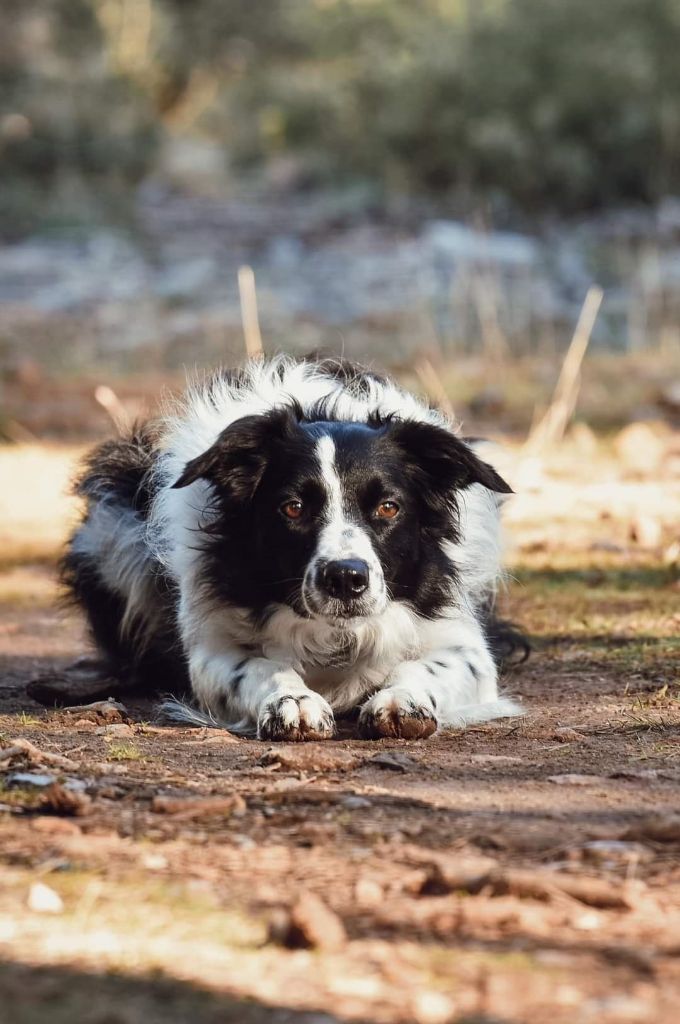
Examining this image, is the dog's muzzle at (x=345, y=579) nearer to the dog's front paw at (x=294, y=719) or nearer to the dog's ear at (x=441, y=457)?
Result: the dog's front paw at (x=294, y=719)

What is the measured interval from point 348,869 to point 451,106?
876 inches

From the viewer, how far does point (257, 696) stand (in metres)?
5.21

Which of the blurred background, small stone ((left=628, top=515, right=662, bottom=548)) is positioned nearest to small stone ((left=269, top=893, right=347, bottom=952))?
small stone ((left=628, top=515, right=662, bottom=548))

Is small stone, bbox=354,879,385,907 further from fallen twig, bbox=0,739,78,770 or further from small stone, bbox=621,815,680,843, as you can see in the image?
fallen twig, bbox=0,739,78,770

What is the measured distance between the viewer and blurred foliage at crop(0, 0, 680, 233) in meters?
22.8

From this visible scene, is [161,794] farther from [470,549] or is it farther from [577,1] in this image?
[577,1]

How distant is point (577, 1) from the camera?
80.1 feet

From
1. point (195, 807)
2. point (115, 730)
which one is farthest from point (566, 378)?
point (195, 807)

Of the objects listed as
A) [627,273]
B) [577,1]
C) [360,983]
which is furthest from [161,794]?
[577,1]

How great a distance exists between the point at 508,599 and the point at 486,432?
15.3 feet

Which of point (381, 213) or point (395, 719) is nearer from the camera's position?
point (395, 719)

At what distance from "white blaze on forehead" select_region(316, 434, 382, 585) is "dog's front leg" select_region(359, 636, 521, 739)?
43 cm

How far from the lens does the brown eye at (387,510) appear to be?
206 inches

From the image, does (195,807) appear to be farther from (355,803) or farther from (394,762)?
(394,762)
